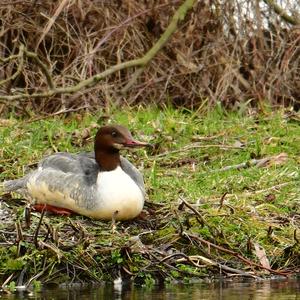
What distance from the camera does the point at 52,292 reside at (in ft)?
22.6

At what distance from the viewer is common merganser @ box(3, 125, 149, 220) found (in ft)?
26.0

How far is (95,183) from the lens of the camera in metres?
8.02

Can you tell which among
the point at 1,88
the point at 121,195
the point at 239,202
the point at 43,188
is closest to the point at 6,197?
the point at 43,188

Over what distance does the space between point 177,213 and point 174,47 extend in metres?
5.71

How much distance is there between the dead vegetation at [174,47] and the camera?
A: 512 inches

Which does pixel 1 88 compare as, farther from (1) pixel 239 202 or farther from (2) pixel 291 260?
(2) pixel 291 260

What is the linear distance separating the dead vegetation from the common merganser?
4496 millimetres

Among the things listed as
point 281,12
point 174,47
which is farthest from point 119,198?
point 281,12

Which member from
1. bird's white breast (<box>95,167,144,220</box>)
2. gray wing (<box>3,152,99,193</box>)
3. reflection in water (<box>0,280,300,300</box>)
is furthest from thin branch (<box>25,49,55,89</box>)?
reflection in water (<box>0,280,300,300</box>)

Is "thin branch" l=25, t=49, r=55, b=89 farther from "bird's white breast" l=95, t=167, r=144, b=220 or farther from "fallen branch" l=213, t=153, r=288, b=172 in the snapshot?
"bird's white breast" l=95, t=167, r=144, b=220

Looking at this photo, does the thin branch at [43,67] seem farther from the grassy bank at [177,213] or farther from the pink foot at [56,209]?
the pink foot at [56,209]

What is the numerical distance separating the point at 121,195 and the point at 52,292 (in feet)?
3.93

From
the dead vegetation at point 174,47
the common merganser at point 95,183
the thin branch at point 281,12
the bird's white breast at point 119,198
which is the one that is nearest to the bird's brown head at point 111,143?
the common merganser at point 95,183

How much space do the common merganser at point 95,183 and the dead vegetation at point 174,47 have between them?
4496mm
